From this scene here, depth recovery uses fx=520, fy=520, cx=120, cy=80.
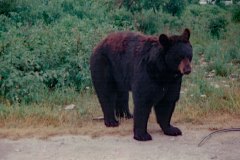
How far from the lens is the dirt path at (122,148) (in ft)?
19.5

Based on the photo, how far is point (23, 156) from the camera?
6000mm

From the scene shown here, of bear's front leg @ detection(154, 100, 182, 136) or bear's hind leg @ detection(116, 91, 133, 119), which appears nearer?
bear's front leg @ detection(154, 100, 182, 136)

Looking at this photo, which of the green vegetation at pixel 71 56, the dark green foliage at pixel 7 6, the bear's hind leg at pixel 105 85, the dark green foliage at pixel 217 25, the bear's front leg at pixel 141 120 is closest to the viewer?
the bear's front leg at pixel 141 120

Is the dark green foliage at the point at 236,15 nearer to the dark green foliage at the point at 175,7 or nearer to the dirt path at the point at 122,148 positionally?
the dark green foliage at the point at 175,7

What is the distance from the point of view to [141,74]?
257 inches

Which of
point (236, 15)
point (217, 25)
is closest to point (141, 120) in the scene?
point (217, 25)

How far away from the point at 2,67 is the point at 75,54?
185 centimetres

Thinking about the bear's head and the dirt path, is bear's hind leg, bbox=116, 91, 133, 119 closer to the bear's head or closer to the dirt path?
the dirt path

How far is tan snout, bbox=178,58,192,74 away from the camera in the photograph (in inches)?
238

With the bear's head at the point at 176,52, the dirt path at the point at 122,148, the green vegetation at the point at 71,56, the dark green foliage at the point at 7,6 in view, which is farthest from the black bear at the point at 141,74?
the dark green foliage at the point at 7,6

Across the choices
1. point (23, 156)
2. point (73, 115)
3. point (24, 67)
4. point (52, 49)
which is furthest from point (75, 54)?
point (23, 156)

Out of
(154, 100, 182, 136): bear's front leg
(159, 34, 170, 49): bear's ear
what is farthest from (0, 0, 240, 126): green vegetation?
(159, 34, 170, 49): bear's ear

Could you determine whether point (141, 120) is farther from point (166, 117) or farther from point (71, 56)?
point (71, 56)

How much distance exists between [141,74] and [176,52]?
59 centimetres
